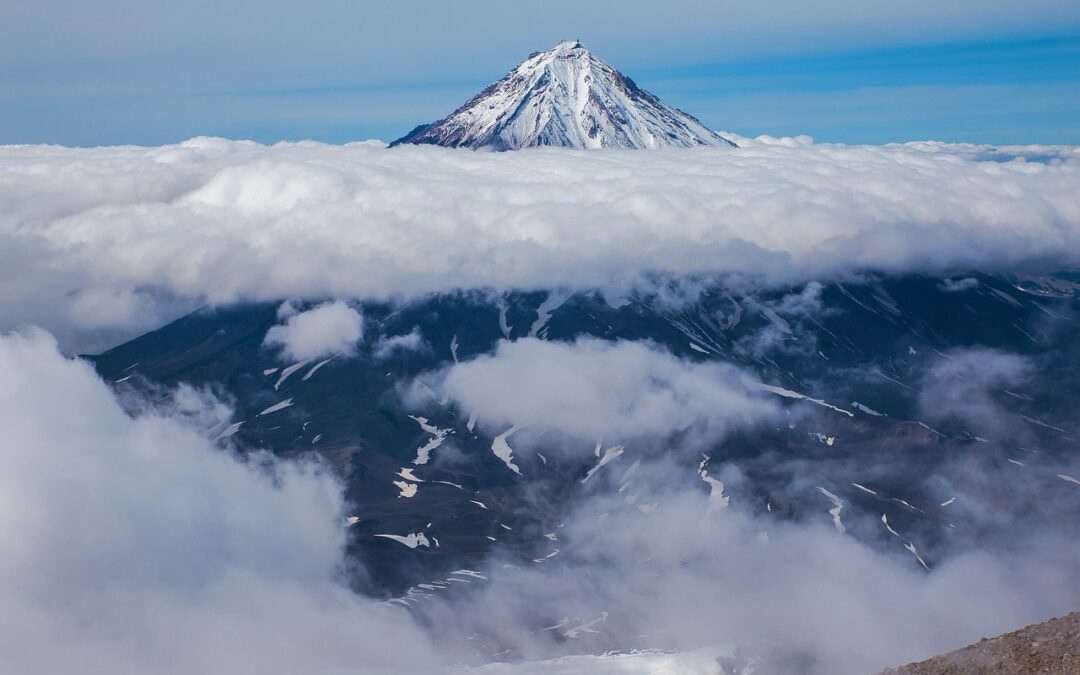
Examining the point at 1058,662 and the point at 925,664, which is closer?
the point at 1058,662

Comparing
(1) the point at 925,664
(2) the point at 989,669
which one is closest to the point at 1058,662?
(2) the point at 989,669

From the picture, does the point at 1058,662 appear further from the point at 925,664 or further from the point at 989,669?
the point at 925,664
